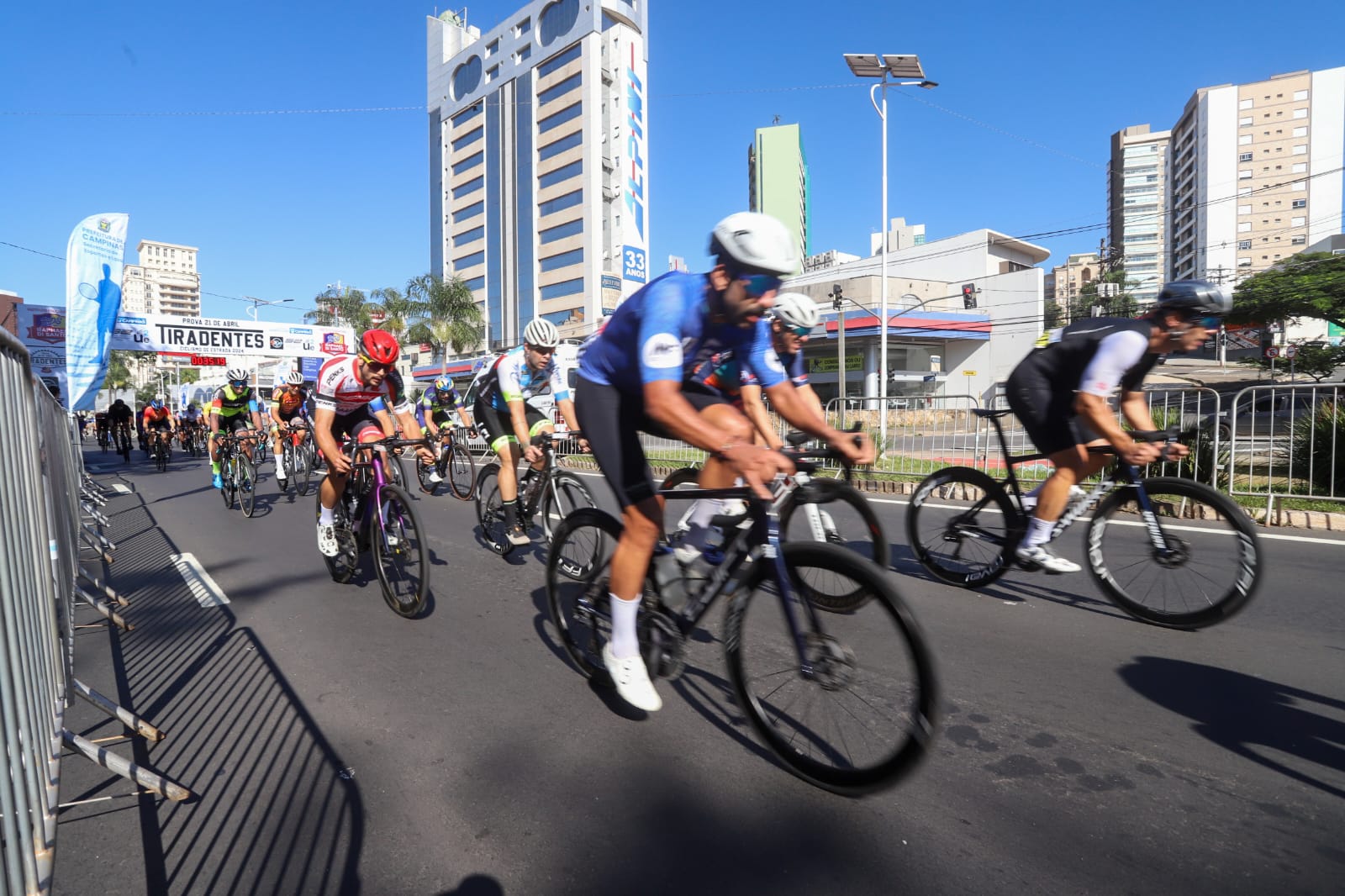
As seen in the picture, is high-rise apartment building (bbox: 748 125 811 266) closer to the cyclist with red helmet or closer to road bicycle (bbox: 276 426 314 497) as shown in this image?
road bicycle (bbox: 276 426 314 497)

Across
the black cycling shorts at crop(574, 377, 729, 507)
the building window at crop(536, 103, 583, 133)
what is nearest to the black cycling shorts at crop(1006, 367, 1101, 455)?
the black cycling shorts at crop(574, 377, 729, 507)

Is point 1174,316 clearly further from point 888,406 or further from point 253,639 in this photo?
point 888,406

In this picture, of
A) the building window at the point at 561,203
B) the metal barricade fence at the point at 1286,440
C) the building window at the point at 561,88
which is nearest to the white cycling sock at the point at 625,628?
the metal barricade fence at the point at 1286,440

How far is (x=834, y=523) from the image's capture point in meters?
4.78

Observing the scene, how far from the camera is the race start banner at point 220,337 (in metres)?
22.8

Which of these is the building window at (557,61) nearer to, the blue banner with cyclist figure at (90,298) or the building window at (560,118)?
the building window at (560,118)

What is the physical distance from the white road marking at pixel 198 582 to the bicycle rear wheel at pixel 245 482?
302cm

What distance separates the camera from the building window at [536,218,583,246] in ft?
237

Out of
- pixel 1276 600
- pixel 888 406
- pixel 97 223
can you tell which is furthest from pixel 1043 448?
pixel 97 223

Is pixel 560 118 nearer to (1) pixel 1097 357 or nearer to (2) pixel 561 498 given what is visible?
(2) pixel 561 498

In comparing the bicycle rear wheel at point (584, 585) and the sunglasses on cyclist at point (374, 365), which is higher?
the sunglasses on cyclist at point (374, 365)

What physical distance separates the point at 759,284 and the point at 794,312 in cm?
200

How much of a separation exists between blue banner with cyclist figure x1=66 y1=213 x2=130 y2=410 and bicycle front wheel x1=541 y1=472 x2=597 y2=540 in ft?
37.2

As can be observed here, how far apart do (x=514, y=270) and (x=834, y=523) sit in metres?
79.6
